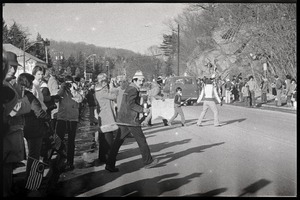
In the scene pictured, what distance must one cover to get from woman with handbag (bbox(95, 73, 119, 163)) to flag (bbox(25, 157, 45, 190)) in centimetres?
210

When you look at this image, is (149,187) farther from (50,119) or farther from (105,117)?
(50,119)

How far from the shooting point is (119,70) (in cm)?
1091

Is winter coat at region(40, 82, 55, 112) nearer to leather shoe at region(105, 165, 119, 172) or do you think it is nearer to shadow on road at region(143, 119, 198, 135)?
leather shoe at region(105, 165, 119, 172)

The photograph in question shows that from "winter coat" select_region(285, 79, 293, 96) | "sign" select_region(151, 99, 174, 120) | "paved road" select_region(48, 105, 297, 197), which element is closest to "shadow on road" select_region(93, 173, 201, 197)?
"paved road" select_region(48, 105, 297, 197)

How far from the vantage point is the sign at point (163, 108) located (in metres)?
12.8

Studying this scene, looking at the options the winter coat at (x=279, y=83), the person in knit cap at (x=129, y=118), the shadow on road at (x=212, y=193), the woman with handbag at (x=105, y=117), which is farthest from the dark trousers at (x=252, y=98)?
the shadow on road at (x=212, y=193)

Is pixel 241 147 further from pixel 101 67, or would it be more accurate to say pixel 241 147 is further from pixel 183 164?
pixel 101 67

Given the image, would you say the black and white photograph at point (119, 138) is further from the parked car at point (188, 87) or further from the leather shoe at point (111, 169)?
the parked car at point (188, 87)

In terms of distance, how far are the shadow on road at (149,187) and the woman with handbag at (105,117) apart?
5.03ft

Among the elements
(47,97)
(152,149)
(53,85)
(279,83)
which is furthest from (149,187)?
(279,83)

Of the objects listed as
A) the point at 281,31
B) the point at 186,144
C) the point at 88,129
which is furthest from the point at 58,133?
the point at 281,31

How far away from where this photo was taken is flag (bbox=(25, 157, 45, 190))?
605cm

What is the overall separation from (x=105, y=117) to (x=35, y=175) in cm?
236

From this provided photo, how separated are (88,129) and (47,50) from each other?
505cm
